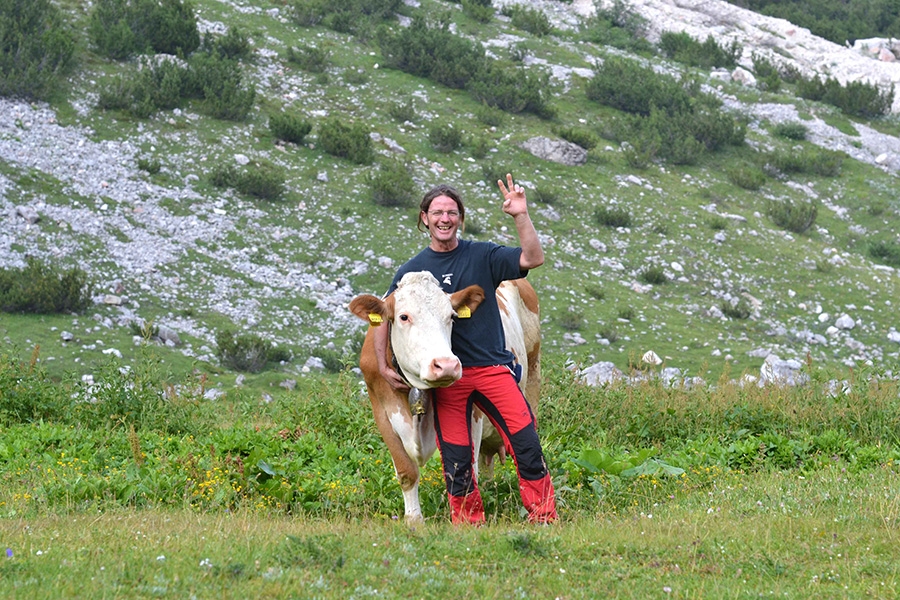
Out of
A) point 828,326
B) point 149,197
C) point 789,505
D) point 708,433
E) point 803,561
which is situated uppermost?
point 803,561

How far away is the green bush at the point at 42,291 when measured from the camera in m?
15.9

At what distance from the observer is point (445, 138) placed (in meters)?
25.0

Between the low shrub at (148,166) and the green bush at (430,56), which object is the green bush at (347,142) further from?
the green bush at (430,56)

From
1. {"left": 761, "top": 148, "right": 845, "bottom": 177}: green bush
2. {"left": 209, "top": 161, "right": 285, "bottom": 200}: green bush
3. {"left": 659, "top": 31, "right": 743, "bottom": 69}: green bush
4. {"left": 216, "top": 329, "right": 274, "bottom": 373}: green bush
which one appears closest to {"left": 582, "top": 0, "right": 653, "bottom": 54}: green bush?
{"left": 659, "top": 31, "right": 743, "bottom": 69}: green bush

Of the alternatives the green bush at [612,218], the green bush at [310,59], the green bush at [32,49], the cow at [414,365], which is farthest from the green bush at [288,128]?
the cow at [414,365]

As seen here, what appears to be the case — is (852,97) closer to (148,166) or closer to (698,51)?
(698,51)

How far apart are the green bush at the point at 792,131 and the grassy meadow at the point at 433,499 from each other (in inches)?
868

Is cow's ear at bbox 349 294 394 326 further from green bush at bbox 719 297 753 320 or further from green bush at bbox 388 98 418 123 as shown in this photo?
green bush at bbox 388 98 418 123

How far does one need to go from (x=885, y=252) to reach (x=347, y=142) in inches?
547

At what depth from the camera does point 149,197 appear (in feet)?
66.3

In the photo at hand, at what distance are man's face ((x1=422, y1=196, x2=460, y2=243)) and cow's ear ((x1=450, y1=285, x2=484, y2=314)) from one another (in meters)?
0.45

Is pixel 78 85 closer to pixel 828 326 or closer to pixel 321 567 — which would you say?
pixel 828 326

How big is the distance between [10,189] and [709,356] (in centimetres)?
1403

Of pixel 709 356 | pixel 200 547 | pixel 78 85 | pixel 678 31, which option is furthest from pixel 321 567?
pixel 678 31
